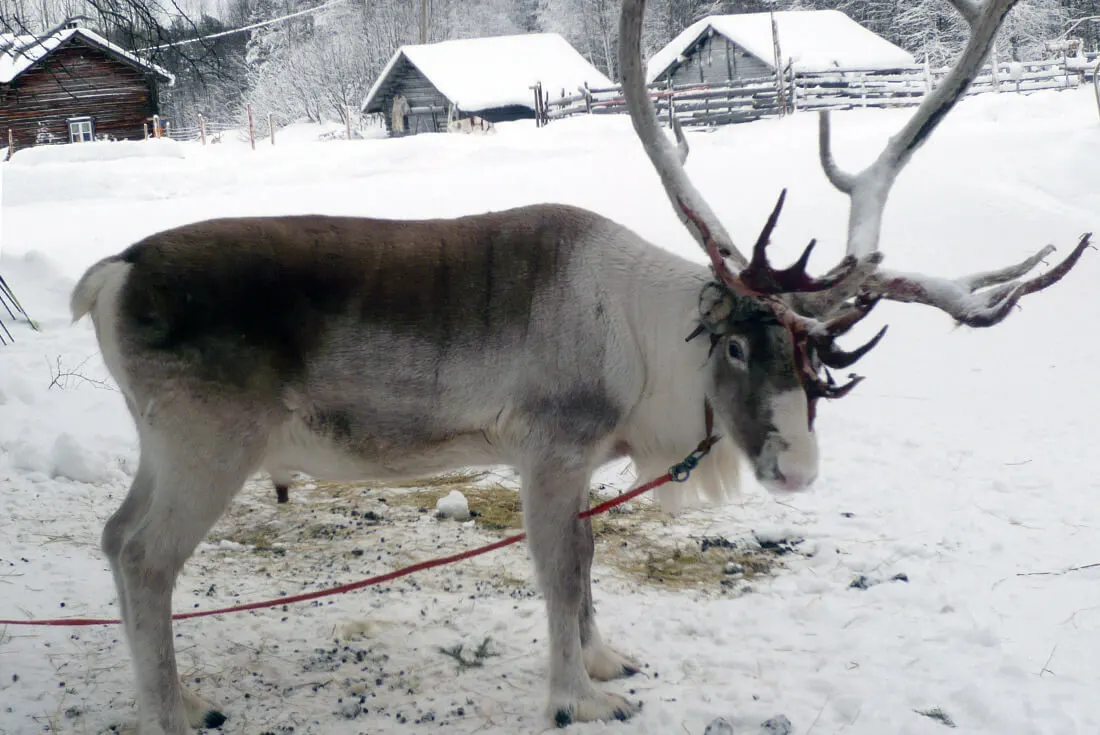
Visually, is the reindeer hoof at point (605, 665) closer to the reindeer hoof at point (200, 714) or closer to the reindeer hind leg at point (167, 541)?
the reindeer hoof at point (200, 714)

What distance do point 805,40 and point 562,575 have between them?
95.0ft

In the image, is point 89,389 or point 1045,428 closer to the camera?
point 1045,428

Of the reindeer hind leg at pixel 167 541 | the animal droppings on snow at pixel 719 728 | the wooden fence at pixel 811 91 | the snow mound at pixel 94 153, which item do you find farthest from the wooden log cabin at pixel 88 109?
→ the animal droppings on snow at pixel 719 728

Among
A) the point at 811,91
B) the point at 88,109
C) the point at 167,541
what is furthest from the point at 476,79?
the point at 167,541

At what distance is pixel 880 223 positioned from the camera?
141 inches

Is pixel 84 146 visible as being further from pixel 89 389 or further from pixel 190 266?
pixel 190 266

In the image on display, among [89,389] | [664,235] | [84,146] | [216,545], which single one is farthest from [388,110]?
[216,545]

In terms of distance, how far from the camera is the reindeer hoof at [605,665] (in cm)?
320

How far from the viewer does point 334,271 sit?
2.82 m

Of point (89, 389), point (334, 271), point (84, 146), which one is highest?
point (84, 146)

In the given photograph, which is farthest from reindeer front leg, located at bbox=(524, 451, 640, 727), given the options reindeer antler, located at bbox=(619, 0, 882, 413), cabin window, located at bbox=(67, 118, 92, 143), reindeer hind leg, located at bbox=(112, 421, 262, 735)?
cabin window, located at bbox=(67, 118, 92, 143)

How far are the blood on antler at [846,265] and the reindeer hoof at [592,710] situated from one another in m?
1.17

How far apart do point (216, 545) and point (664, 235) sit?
7.37 meters

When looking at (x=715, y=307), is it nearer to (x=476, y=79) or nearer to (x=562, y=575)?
(x=562, y=575)
